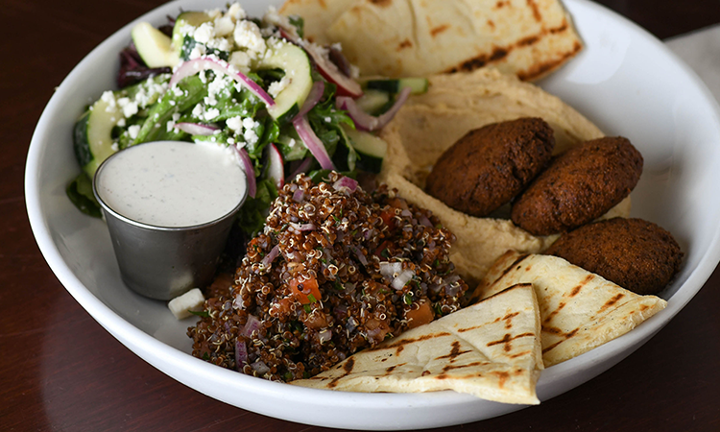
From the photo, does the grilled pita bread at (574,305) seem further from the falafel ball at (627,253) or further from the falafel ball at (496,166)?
the falafel ball at (496,166)

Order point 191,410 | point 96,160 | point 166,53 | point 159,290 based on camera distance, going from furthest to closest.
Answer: point 166,53 < point 96,160 < point 159,290 < point 191,410

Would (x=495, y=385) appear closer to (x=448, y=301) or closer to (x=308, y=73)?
(x=448, y=301)

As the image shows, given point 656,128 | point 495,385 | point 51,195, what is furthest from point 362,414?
point 656,128

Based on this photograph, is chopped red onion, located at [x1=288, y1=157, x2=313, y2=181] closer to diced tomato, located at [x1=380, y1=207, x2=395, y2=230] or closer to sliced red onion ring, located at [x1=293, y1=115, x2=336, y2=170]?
sliced red onion ring, located at [x1=293, y1=115, x2=336, y2=170]

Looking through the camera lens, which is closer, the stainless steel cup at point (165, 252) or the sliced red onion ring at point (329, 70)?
the stainless steel cup at point (165, 252)

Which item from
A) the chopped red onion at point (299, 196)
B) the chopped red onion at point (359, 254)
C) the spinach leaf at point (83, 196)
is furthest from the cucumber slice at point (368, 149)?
the spinach leaf at point (83, 196)

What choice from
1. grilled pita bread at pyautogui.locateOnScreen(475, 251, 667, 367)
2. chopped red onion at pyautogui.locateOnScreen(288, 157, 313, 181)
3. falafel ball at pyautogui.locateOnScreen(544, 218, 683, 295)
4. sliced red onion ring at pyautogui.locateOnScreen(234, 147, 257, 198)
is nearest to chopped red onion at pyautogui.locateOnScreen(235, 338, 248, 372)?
sliced red onion ring at pyautogui.locateOnScreen(234, 147, 257, 198)

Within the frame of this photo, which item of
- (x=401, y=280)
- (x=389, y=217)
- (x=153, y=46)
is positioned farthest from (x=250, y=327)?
(x=153, y=46)
